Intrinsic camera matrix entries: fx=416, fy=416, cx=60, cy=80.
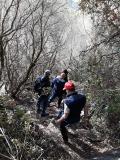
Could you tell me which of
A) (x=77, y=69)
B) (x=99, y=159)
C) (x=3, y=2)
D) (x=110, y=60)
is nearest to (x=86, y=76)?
(x=110, y=60)

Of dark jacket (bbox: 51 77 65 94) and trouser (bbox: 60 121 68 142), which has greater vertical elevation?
dark jacket (bbox: 51 77 65 94)

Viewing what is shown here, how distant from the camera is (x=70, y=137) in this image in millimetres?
12203

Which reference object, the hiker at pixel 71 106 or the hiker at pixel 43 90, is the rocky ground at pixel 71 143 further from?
the hiker at pixel 71 106

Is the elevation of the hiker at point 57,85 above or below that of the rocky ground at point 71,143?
above

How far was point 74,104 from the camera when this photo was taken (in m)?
10.3

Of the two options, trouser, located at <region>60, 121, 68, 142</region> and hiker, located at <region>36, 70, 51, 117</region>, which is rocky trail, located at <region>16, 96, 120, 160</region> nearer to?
trouser, located at <region>60, 121, 68, 142</region>

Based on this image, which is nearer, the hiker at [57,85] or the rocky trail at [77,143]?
the rocky trail at [77,143]

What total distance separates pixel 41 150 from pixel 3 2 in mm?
7078

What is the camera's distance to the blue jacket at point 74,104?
10.3m

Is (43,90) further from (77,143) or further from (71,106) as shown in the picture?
(71,106)

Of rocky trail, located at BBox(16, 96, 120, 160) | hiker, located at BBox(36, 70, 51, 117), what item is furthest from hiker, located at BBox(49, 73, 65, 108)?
rocky trail, located at BBox(16, 96, 120, 160)

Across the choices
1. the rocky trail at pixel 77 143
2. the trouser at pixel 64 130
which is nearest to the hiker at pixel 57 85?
the rocky trail at pixel 77 143

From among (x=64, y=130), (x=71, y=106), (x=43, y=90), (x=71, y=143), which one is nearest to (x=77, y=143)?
(x=71, y=143)

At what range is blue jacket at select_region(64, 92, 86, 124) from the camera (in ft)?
33.9
